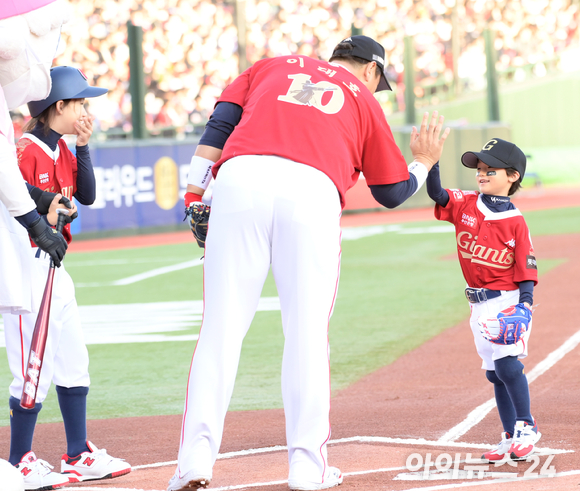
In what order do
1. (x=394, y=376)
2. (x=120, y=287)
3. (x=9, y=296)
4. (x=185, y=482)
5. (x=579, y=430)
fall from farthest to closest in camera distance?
(x=120, y=287) → (x=394, y=376) → (x=579, y=430) → (x=9, y=296) → (x=185, y=482)

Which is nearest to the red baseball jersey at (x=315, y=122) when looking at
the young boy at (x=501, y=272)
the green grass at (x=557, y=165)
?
the young boy at (x=501, y=272)

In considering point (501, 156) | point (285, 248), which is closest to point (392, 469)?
point (285, 248)

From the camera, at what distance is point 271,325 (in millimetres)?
7609

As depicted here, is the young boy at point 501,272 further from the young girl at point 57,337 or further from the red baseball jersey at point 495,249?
the young girl at point 57,337

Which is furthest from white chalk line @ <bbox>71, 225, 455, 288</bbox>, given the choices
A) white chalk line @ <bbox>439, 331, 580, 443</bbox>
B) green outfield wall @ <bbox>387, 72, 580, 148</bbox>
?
green outfield wall @ <bbox>387, 72, 580, 148</bbox>

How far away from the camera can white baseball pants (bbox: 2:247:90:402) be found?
3.42 meters

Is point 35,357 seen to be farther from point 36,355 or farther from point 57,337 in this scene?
point 57,337

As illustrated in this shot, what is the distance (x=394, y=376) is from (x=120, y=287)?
18.3 feet

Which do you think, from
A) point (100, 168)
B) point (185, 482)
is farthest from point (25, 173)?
point (100, 168)

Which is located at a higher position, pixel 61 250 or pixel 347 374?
pixel 61 250

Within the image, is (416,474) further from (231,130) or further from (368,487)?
(231,130)

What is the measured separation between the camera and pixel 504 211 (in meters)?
3.69

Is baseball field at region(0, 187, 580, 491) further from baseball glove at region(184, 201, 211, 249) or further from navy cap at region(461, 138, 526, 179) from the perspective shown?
navy cap at region(461, 138, 526, 179)

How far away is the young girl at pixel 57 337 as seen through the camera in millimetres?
3443
